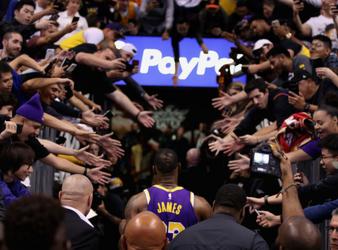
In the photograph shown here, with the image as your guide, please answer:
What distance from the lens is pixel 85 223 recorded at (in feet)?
19.4

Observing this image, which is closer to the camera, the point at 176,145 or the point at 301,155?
the point at 301,155

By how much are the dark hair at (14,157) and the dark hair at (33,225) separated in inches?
120

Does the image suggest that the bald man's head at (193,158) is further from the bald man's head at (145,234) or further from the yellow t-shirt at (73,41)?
the bald man's head at (145,234)

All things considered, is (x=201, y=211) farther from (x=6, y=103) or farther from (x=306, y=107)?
(x=306, y=107)

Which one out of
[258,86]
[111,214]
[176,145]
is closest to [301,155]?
[258,86]

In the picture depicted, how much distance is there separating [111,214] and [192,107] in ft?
22.2

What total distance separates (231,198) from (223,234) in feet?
1.16

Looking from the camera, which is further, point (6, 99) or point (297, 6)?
point (297, 6)

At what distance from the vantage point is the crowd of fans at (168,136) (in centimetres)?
568

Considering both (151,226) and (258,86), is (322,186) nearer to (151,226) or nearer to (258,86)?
(151,226)

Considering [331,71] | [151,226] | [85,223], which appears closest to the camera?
[151,226]

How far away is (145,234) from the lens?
536 centimetres

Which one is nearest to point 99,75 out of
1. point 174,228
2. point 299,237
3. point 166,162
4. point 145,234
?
point 166,162

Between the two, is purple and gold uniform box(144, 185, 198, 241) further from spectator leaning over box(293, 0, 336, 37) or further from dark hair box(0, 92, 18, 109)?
spectator leaning over box(293, 0, 336, 37)
